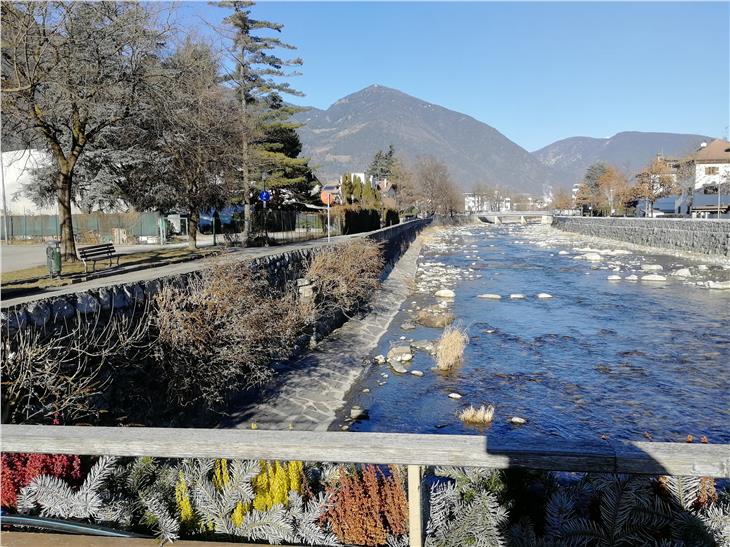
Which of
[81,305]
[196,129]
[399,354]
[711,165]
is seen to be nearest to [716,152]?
[711,165]

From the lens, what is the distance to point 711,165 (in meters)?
73.6

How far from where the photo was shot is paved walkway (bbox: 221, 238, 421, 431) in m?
10.5

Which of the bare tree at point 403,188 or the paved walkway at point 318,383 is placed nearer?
the paved walkway at point 318,383

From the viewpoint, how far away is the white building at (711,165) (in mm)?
71338

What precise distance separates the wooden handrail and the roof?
3326 inches

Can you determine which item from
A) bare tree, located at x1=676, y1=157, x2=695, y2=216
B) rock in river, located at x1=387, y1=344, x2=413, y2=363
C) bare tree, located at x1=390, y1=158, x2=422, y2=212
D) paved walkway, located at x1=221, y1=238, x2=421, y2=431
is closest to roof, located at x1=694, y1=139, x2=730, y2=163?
bare tree, located at x1=676, y1=157, x2=695, y2=216

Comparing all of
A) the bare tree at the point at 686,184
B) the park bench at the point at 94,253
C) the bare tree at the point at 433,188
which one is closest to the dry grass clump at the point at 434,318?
the park bench at the point at 94,253

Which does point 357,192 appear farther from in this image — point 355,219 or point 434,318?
point 434,318

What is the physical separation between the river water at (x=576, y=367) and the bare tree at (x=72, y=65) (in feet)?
33.3

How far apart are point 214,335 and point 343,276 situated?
32.1ft

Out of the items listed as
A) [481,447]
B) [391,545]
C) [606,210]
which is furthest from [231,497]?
[606,210]

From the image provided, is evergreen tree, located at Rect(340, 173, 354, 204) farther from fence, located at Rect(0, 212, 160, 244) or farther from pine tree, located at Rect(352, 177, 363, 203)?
fence, located at Rect(0, 212, 160, 244)

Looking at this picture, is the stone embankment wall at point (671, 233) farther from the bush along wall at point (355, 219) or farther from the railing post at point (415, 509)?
the railing post at point (415, 509)

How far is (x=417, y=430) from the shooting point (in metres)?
10.7
